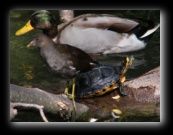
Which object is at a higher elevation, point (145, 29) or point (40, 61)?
point (145, 29)

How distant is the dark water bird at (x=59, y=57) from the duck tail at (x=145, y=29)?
3.13 m

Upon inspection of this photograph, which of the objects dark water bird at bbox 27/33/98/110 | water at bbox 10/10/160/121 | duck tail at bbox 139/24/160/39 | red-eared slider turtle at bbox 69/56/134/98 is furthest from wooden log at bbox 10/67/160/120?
duck tail at bbox 139/24/160/39

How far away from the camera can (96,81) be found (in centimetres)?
718

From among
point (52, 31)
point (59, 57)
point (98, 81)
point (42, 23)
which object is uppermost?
point (42, 23)

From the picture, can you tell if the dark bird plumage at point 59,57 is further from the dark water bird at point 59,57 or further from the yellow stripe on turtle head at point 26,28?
the yellow stripe on turtle head at point 26,28

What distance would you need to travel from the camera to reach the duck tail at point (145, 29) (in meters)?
9.50

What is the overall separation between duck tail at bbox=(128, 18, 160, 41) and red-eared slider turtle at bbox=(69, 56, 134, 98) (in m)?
2.25

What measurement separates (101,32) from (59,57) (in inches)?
122

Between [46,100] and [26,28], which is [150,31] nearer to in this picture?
[26,28]

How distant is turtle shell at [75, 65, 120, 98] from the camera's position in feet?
23.2

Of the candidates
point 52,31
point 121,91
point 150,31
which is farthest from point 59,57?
point 150,31

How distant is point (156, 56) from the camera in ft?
28.9

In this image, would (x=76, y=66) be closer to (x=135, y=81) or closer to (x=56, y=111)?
(x=56, y=111)
